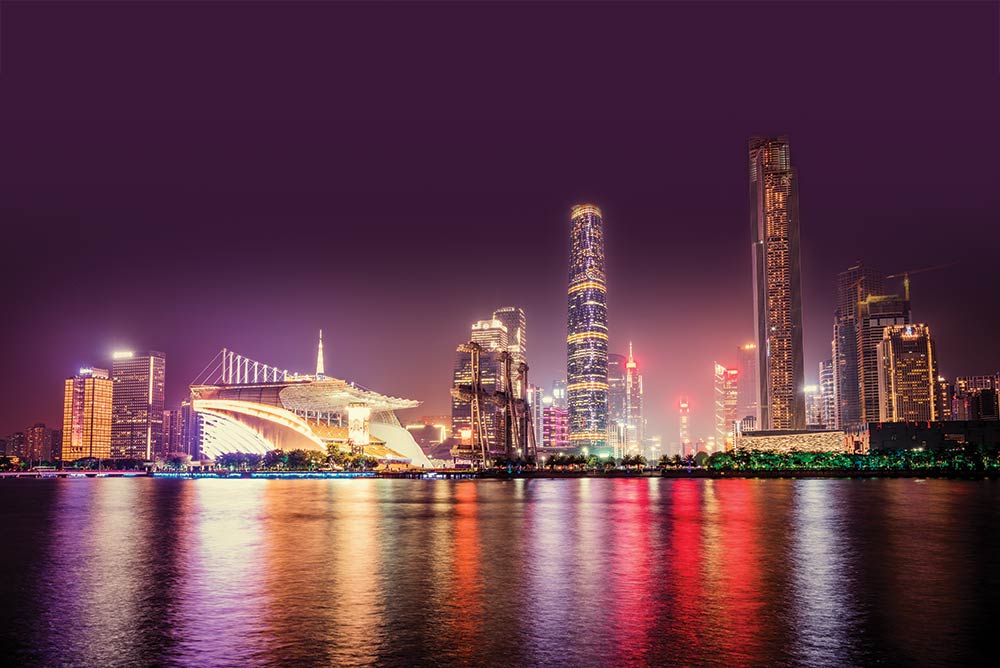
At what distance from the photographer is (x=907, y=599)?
93.2ft

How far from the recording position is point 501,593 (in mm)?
29219

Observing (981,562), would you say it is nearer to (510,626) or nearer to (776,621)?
(776,621)

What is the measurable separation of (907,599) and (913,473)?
17059 cm

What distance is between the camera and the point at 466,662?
19750mm

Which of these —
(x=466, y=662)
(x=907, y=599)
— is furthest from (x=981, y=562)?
(x=466, y=662)

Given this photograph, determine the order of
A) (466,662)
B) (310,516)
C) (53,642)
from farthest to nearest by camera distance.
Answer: (310,516) < (53,642) < (466,662)

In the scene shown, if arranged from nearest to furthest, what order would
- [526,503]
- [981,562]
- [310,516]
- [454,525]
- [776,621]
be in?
[776,621], [981,562], [454,525], [310,516], [526,503]

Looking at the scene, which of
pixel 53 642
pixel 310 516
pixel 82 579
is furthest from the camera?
pixel 310 516

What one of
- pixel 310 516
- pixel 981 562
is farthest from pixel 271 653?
pixel 310 516

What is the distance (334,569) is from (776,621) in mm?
18857

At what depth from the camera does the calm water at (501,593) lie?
2111 cm

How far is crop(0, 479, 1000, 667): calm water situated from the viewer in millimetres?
21109

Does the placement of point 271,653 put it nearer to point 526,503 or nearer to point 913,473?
point 526,503

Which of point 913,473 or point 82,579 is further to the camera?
point 913,473
